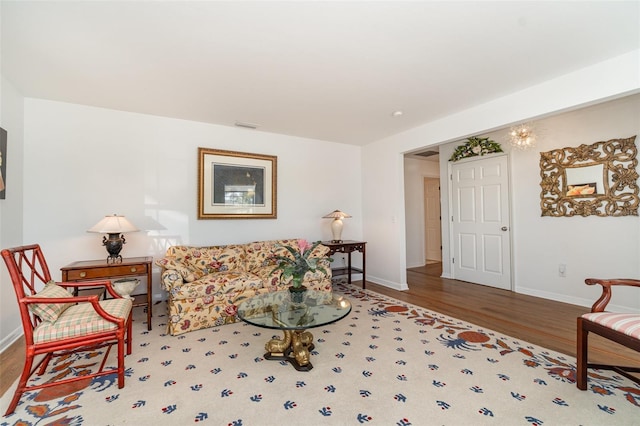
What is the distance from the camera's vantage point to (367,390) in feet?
6.13

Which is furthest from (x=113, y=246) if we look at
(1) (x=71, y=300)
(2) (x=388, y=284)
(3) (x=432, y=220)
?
(3) (x=432, y=220)

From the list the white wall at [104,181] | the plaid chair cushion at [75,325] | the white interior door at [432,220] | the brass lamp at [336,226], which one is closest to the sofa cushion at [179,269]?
the white wall at [104,181]

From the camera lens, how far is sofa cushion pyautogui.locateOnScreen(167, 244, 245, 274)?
135 inches

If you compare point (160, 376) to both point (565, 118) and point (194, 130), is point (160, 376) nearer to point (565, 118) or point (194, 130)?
point (194, 130)

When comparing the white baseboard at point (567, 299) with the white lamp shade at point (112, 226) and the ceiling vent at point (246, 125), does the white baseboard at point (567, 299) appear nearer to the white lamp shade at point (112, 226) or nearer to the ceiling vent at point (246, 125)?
the ceiling vent at point (246, 125)

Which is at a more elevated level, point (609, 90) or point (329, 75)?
point (329, 75)

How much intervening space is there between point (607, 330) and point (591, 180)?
267cm

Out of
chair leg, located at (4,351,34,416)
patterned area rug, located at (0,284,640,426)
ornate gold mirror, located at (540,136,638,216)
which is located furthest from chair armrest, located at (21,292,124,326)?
ornate gold mirror, located at (540,136,638,216)

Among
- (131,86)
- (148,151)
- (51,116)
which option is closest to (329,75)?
(131,86)

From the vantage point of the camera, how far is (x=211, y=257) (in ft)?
11.6

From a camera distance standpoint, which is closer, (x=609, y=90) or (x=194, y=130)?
(x=609, y=90)

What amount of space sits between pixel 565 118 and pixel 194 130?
495cm

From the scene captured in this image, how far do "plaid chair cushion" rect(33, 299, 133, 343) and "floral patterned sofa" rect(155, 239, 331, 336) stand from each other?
2.49ft

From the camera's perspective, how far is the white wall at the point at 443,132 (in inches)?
93.7
